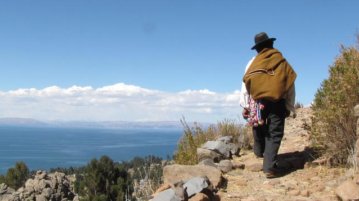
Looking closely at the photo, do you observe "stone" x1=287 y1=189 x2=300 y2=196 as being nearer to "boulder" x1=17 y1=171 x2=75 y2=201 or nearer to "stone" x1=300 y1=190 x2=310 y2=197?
"stone" x1=300 y1=190 x2=310 y2=197

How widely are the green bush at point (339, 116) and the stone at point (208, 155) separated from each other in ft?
6.47

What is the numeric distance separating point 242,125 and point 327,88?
346 cm

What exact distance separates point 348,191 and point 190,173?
2247mm

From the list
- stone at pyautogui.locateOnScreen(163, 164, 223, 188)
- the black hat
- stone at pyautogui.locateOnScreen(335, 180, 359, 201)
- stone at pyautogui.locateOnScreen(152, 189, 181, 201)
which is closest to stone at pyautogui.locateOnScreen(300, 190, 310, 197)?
stone at pyautogui.locateOnScreen(335, 180, 359, 201)

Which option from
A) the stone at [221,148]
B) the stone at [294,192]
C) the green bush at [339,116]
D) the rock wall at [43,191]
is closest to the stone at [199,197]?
the stone at [294,192]

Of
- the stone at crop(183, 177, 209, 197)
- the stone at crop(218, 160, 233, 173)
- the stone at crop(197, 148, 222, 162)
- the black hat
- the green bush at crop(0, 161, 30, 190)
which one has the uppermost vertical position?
the black hat

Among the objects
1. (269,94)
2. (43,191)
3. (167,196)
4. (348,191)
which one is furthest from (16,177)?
(348,191)

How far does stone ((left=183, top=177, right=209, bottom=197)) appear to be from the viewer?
17.4 ft

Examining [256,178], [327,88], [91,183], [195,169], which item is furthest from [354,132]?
[91,183]

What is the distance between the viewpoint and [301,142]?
859 cm

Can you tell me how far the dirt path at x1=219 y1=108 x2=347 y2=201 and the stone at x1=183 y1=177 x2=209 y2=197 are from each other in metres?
0.43

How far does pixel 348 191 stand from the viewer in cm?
487

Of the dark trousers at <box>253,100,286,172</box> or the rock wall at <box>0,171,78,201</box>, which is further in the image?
the rock wall at <box>0,171,78,201</box>

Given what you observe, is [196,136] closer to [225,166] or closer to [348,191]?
[225,166]
